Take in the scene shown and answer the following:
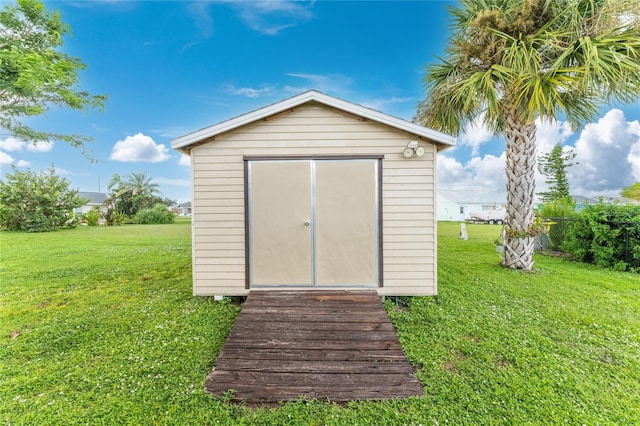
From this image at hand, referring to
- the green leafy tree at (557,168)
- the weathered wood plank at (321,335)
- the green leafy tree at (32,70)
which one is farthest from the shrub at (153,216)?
the green leafy tree at (557,168)

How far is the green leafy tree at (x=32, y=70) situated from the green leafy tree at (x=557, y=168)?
32.3m

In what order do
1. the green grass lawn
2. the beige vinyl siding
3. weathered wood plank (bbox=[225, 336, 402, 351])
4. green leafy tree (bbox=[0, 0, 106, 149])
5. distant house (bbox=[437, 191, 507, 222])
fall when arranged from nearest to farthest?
the green grass lawn → weathered wood plank (bbox=[225, 336, 402, 351]) → the beige vinyl siding → green leafy tree (bbox=[0, 0, 106, 149]) → distant house (bbox=[437, 191, 507, 222])

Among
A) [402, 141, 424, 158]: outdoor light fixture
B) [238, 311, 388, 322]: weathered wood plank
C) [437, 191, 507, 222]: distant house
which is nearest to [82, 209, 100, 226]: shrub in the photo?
[238, 311, 388, 322]: weathered wood plank

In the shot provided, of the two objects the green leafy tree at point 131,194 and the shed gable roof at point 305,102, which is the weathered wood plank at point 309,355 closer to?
the shed gable roof at point 305,102

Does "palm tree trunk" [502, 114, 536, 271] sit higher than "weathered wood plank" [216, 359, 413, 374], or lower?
higher

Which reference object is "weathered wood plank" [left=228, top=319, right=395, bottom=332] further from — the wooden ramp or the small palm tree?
the small palm tree

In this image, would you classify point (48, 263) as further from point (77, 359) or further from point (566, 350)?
point (566, 350)

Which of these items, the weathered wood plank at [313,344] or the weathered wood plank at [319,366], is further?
the weathered wood plank at [313,344]


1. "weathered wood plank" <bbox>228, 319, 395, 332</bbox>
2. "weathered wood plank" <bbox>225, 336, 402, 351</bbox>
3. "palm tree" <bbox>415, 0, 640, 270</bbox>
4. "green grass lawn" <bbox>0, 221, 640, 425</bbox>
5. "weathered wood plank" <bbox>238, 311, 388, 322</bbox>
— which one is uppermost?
"palm tree" <bbox>415, 0, 640, 270</bbox>

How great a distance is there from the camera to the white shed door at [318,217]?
4.02m

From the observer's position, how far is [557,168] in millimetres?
23531

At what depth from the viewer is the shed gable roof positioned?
3809mm

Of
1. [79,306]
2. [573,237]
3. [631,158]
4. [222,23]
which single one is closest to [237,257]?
[79,306]

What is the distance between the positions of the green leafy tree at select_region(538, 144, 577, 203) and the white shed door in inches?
1084
